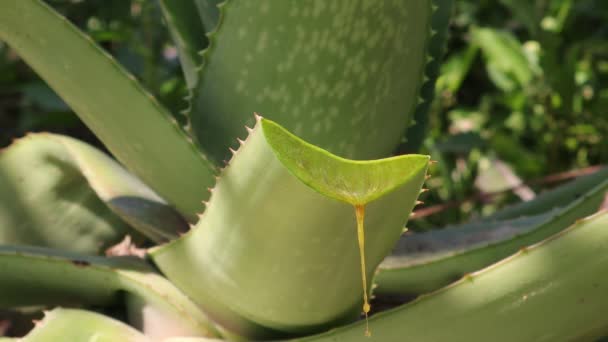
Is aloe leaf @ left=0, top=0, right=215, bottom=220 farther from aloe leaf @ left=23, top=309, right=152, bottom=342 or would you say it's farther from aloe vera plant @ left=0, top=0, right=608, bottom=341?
aloe leaf @ left=23, top=309, right=152, bottom=342

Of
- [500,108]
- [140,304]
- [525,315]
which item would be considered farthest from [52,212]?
[500,108]

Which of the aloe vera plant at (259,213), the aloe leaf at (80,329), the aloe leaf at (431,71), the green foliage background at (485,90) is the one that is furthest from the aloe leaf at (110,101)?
the green foliage background at (485,90)

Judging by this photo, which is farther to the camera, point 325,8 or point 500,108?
point 500,108

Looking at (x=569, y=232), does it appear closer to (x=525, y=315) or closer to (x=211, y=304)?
(x=525, y=315)

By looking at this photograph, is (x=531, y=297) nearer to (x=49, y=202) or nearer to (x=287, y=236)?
(x=287, y=236)

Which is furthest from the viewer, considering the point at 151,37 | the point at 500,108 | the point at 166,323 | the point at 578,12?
the point at 500,108

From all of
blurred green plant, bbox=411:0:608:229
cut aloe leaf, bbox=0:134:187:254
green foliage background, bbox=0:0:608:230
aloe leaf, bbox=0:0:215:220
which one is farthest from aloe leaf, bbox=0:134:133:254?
blurred green plant, bbox=411:0:608:229
